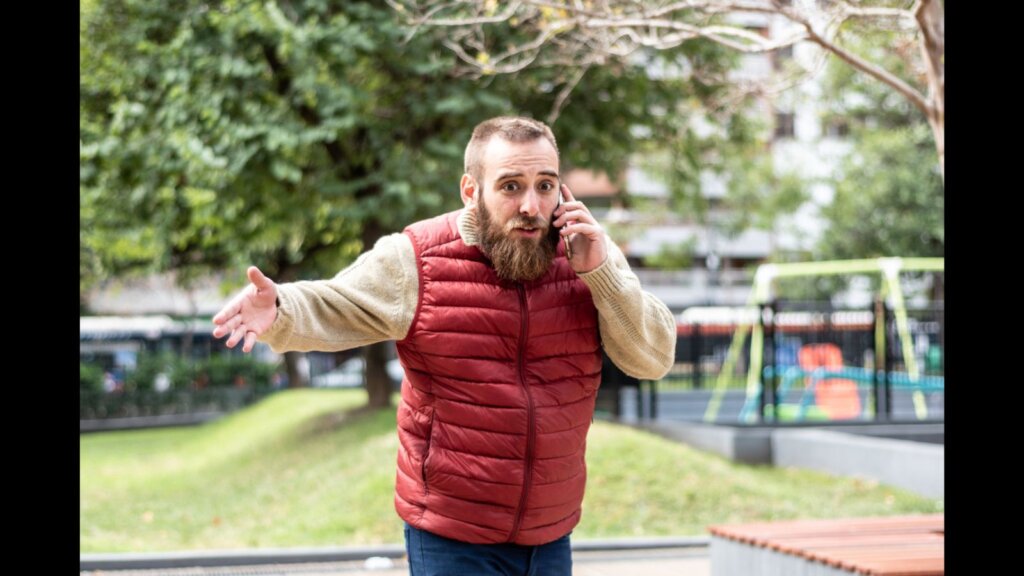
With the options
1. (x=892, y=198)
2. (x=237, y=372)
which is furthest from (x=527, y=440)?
(x=892, y=198)

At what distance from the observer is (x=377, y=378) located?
56.3 feet

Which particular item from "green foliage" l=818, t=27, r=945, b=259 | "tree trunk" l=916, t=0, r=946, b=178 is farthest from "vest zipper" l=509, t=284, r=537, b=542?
"green foliage" l=818, t=27, r=945, b=259

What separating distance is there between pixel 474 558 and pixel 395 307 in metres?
0.73

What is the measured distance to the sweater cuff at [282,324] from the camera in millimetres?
3287

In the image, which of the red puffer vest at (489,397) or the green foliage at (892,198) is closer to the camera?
the red puffer vest at (489,397)

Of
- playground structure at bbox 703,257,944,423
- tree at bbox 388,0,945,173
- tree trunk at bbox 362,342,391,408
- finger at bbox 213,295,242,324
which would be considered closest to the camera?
finger at bbox 213,295,242,324

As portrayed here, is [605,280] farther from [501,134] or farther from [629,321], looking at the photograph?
[501,134]

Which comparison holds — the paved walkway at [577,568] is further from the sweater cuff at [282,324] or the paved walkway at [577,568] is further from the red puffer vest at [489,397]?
the sweater cuff at [282,324]

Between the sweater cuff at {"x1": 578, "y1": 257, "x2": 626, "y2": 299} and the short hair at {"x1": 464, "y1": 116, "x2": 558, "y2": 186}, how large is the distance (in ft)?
1.18

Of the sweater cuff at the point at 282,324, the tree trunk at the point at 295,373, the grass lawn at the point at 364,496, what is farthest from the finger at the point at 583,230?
the tree trunk at the point at 295,373

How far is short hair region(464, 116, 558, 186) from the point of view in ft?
11.3

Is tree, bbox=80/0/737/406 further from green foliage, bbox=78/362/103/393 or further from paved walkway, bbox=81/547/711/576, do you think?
green foliage, bbox=78/362/103/393

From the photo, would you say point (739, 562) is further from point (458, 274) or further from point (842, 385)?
point (842, 385)
